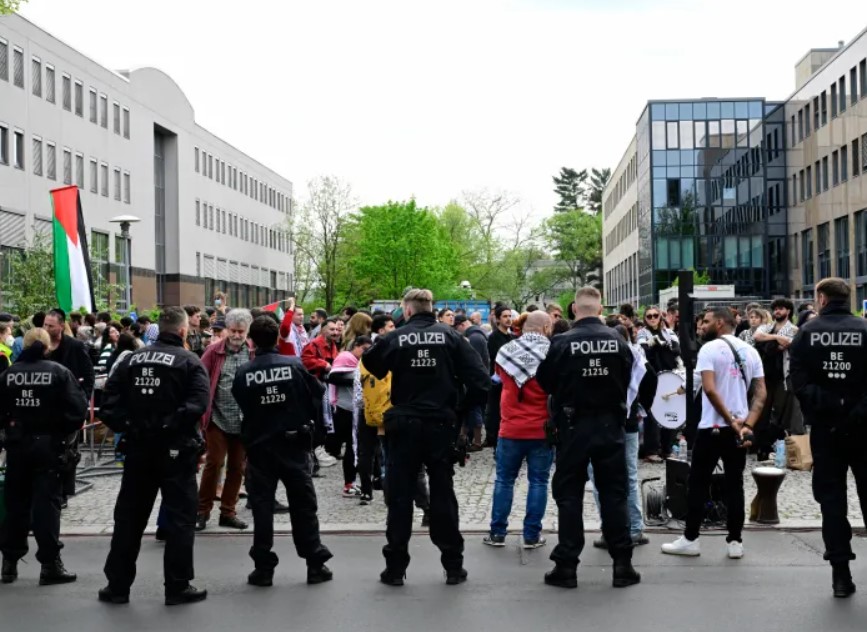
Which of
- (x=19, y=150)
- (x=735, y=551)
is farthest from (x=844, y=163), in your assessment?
(x=735, y=551)

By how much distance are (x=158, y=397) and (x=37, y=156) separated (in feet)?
143

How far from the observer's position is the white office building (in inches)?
1801

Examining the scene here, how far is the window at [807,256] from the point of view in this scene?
58.8 m

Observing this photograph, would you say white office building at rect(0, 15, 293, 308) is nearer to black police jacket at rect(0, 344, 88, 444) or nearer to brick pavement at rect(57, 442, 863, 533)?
brick pavement at rect(57, 442, 863, 533)

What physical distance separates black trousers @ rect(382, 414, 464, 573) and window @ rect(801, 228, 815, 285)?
179 ft

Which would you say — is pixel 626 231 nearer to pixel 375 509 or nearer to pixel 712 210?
pixel 712 210

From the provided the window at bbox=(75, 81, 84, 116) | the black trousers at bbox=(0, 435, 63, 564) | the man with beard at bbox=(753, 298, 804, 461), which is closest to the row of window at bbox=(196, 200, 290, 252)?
the window at bbox=(75, 81, 84, 116)

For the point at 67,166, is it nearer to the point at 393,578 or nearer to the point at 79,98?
the point at 79,98

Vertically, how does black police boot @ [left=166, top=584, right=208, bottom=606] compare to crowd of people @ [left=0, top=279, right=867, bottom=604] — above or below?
below

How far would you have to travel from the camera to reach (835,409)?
731 cm

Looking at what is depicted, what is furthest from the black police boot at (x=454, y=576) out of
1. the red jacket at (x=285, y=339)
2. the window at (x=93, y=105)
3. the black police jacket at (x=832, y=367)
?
the window at (x=93, y=105)

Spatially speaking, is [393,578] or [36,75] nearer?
[393,578]

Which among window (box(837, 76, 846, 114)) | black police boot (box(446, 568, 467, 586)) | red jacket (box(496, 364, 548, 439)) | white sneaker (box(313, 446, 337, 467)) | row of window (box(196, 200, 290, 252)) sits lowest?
black police boot (box(446, 568, 467, 586))

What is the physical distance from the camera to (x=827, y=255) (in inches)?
2176
